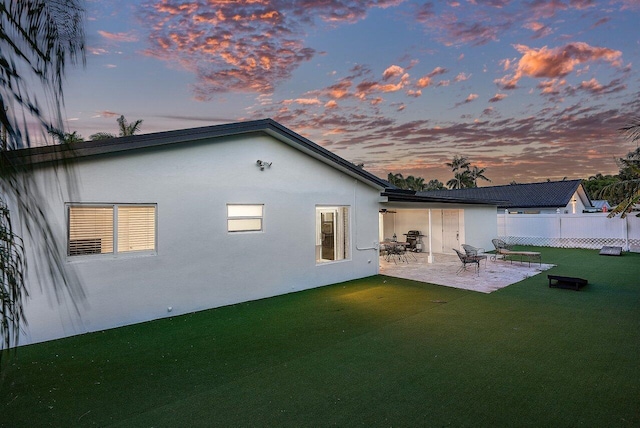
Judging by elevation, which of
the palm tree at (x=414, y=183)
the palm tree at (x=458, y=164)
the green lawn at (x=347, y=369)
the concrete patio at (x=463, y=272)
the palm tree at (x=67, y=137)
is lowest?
the green lawn at (x=347, y=369)

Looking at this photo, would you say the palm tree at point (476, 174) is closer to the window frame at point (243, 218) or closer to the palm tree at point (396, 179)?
the palm tree at point (396, 179)

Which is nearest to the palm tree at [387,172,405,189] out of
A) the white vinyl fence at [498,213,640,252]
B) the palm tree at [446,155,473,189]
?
the palm tree at [446,155,473,189]

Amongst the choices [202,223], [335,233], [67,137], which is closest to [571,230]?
[335,233]

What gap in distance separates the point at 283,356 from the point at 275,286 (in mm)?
3823

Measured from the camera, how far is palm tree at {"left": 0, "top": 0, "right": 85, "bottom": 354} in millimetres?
1199

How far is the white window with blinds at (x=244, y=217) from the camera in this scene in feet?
26.2

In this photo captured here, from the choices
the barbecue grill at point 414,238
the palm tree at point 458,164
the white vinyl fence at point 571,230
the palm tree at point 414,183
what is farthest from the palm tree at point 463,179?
the barbecue grill at point 414,238

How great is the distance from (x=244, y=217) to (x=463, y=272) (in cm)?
804

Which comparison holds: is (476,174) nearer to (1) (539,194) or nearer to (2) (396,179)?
(2) (396,179)

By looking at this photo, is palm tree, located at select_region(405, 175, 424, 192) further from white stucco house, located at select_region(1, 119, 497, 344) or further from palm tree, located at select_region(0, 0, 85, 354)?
palm tree, located at select_region(0, 0, 85, 354)

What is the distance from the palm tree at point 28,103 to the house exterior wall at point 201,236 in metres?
3.99

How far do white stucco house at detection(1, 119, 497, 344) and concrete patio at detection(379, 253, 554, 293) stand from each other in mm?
1925

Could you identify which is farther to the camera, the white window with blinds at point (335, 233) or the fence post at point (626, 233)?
the fence post at point (626, 233)

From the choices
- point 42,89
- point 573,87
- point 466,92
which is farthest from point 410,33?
point 42,89
